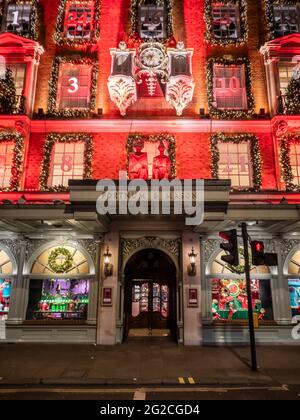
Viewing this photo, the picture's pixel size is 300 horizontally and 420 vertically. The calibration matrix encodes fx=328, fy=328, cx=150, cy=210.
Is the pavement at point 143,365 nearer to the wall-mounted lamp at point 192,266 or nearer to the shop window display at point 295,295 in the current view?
the shop window display at point 295,295

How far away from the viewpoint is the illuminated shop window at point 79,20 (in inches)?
679

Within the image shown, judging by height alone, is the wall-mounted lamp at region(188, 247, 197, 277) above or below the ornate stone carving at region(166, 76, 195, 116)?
below

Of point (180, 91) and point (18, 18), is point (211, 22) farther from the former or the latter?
point (18, 18)

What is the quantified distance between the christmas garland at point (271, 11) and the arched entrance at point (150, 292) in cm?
1256

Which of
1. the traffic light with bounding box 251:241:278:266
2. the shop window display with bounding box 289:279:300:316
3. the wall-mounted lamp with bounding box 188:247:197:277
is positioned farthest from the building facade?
the traffic light with bounding box 251:241:278:266

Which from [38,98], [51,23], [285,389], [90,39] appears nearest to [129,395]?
[285,389]

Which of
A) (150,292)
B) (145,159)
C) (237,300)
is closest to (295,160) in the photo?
(237,300)

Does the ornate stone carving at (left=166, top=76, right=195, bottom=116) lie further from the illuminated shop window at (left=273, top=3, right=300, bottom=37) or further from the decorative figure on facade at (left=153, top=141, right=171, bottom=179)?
the illuminated shop window at (left=273, top=3, right=300, bottom=37)

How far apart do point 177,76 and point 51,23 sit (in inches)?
303

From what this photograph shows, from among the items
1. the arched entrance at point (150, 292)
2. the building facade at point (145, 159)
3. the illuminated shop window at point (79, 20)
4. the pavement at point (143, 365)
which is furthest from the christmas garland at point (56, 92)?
the pavement at point (143, 365)

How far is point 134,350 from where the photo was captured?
12.0m

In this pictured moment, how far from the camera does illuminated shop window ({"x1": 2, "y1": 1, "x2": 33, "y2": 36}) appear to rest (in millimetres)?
17234

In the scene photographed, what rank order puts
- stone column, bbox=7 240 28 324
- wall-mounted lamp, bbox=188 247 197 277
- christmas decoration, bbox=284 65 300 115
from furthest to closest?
christmas decoration, bbox=284 65 300 115 < wall-mounted lamp, bbox=188 247 197 277 < stone column, bbox=7 240 28 324

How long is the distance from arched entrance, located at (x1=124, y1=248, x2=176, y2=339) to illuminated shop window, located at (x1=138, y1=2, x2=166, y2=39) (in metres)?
11.3
